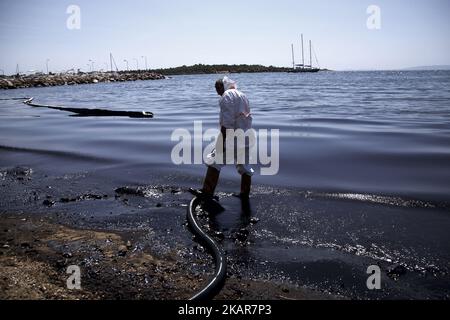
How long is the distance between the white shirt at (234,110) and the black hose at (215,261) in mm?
1642

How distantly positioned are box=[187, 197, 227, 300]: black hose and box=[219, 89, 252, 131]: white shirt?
1.64 metres

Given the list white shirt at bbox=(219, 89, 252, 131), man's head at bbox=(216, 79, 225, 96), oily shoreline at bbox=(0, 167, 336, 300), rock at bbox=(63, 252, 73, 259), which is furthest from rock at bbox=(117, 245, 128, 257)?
man's head at bbox=(216, 79, 225, 96)

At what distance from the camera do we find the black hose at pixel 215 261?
3.52m

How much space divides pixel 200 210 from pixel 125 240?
154cm

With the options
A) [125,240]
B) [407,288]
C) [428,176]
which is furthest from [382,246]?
[428,176]

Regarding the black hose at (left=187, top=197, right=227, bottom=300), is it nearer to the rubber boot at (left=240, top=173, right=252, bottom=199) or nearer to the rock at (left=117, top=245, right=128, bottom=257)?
the rock at (left=117, top=245, right=128, bottom=257)

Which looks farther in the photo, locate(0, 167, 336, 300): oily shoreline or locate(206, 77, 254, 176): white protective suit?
locate(206, 77, 254, 176): white protective suit

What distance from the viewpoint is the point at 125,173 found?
8.62m

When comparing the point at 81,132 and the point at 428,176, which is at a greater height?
the point at 81,132

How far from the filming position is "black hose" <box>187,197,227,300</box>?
11.6ft

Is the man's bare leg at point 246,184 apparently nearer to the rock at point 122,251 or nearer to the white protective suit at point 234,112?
the white protective suit at point 234,112

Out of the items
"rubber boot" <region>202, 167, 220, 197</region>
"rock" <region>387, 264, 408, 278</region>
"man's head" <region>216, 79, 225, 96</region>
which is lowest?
"rock" <region>387, 264, 408, 278</region>

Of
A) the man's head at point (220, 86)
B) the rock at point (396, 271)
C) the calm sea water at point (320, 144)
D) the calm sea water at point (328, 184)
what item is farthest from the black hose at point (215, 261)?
the calm sea water at point (320, 144)
